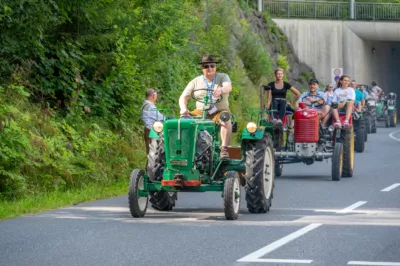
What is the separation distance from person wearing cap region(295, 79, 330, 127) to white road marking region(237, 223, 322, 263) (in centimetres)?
1137

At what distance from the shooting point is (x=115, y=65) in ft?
80.4

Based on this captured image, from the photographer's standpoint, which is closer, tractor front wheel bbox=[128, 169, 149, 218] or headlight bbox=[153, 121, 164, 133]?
tractor front wheel bbox=[128, 169, 149, 218]

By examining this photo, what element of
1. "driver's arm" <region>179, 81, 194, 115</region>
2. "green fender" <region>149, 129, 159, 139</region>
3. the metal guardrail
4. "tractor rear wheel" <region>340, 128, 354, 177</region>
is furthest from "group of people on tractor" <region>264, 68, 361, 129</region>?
the metal guardrail

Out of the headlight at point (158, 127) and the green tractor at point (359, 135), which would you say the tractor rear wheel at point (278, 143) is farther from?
the green tractor at point (359, 135)

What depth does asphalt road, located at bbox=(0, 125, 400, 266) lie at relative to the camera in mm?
11188

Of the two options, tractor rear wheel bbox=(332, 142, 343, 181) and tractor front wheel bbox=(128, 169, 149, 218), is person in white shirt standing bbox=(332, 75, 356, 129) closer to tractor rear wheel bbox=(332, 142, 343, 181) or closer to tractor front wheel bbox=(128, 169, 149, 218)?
tractor rear wheel bbox=(332, 142, 343, 181)

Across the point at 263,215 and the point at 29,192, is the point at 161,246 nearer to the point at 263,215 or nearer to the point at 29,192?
the point at 263,215

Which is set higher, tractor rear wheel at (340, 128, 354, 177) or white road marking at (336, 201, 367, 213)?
tractor rear wheel at (340, 128, 354, 177)

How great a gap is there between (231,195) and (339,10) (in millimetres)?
60813

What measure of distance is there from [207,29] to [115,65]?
1661cm

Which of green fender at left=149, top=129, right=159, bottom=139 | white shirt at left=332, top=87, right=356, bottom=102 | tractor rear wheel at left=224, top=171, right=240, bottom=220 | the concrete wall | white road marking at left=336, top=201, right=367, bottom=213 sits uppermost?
the concrete wall

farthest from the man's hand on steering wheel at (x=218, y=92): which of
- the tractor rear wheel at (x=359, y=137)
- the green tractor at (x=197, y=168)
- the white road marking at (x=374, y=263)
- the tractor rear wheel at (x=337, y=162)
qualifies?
the tractor rear wheel at (x=359, y=137)

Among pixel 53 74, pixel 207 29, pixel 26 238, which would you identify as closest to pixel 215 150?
pixel 26 238

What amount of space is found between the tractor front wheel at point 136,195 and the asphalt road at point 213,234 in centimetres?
14
